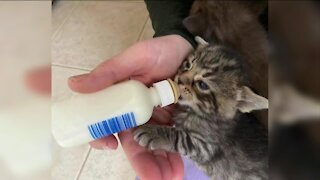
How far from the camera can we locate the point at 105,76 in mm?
642

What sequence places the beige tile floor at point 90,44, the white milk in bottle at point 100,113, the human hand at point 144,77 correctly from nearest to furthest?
the white milk in bottle at point 100,113 → the human hand at point 144,77 → the beige tile floor at point 90,44

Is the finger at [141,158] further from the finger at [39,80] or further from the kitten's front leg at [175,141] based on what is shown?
the finger at [39,80]

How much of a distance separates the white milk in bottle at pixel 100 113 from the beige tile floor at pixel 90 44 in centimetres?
26

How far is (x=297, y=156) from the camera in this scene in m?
0.32

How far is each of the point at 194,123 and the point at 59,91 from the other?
29 centimetres

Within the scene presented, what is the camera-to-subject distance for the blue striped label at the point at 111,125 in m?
0.53

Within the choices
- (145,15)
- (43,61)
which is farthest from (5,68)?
(145,15)

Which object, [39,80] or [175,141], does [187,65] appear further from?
[39,80]

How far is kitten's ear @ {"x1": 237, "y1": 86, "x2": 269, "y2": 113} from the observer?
2.13ft

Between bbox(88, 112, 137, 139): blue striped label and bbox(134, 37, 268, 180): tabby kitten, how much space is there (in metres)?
0.10

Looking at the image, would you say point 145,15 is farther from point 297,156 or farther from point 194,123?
point 297,156

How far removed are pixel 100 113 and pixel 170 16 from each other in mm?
485

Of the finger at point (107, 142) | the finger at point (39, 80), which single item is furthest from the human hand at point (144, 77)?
the finger at point (39, 80)

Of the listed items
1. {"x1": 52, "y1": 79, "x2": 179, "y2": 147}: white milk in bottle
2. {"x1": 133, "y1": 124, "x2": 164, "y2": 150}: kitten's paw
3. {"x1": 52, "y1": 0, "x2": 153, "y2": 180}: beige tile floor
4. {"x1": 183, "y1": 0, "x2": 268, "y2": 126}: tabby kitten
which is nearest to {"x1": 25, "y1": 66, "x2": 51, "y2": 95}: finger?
{"x1": 52, "y1": 79, "x2": 179, "y2": 147}: white milk in bottle
